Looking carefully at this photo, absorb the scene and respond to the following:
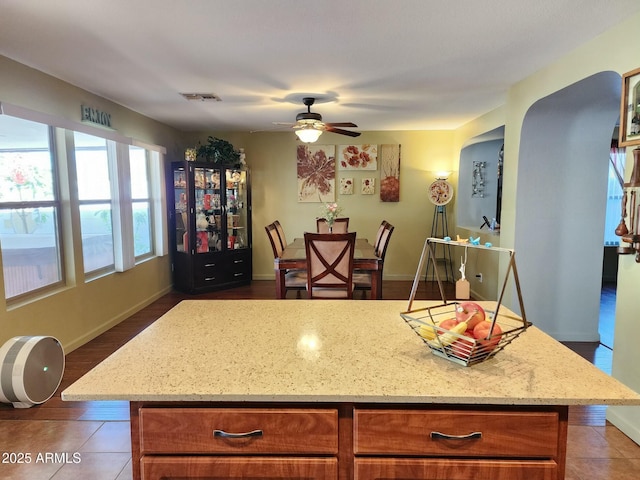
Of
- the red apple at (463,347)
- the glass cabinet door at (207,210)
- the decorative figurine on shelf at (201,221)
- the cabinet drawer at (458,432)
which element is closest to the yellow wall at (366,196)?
the glass cabinet door at (207,210)

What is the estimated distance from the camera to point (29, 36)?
7.71 feet

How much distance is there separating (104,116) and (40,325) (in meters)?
2.04

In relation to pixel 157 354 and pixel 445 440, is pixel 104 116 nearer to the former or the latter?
pixel 157 354

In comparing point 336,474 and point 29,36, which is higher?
point 29,36

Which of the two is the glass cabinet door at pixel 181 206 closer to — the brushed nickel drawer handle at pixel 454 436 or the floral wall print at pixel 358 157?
the floral wall print at pixel 358 157

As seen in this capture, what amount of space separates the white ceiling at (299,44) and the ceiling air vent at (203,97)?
0.31ft

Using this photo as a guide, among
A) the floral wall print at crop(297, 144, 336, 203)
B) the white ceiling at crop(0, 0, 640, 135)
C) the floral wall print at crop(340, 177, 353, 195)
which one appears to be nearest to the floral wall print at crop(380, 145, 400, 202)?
the floral wall print at crop(340, 177, 353, 195)

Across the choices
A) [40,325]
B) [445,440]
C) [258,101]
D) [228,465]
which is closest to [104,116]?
[258,101]

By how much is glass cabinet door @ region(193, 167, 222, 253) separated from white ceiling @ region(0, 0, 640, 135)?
145cm

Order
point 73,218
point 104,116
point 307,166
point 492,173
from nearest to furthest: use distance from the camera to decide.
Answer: point 73,218 < point 104,116 < point 492,173 < point 307,166

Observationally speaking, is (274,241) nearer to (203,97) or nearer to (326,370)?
(203,97)

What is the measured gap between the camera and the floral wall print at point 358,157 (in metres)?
5.92

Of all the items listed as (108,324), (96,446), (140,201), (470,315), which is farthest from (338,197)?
(470,315)

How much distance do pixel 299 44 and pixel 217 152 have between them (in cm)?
326
